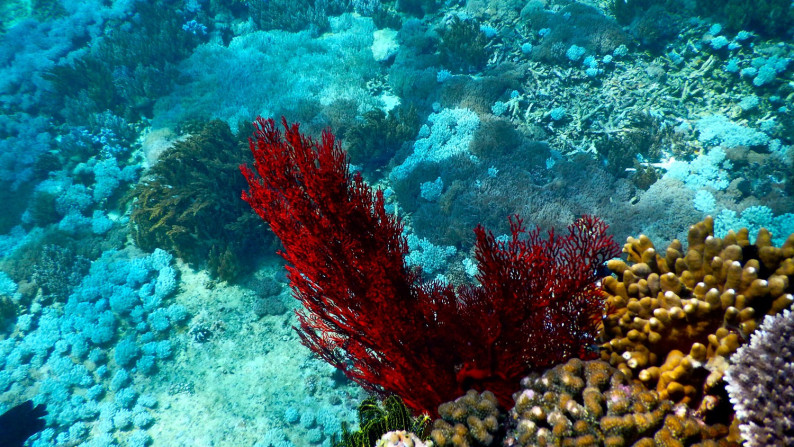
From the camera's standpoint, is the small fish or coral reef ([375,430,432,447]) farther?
the small fish

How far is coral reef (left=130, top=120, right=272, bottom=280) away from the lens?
7.61m

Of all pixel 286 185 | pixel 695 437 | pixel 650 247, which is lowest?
pixel 695 437

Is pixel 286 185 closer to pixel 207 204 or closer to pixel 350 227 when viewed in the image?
pixel 350 227

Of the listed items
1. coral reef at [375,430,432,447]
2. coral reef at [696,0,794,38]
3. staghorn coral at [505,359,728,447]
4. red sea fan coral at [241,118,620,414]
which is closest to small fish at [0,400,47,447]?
red sea fan coral at [241,118,620,414]

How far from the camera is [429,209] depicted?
279 inches

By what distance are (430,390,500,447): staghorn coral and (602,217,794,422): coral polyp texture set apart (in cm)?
102

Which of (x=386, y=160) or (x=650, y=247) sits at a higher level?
(x=386, y=160)

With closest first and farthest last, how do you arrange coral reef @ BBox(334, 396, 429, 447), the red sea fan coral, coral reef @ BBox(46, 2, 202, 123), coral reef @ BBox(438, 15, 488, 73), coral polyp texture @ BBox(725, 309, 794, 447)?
1. coral polyp texture @ BBox(725, 309, 794, 447)
2. the red sea fan coral
3. coral reef @ BBox(334, 396, 429, 447)
4. coral reef @ BBox(438, 15, 488, 73)
5. coral reef @ BBox(46, 2, 202, 123)

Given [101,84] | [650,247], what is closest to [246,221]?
[650,247]

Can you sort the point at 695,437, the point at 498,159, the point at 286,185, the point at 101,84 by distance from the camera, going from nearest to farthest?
the point at 695,437 < the point at 286,185 < the point at 498,159 < the point at 101,84

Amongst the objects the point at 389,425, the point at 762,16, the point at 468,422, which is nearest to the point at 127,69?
the point at 389,425

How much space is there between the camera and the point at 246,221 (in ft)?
25.0

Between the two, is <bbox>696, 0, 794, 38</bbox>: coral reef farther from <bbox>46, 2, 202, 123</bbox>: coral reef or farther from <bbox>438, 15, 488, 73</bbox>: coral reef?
<bbox>46, 2, 202, 123</bbox>: coral reef

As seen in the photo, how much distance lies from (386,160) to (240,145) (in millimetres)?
3456
